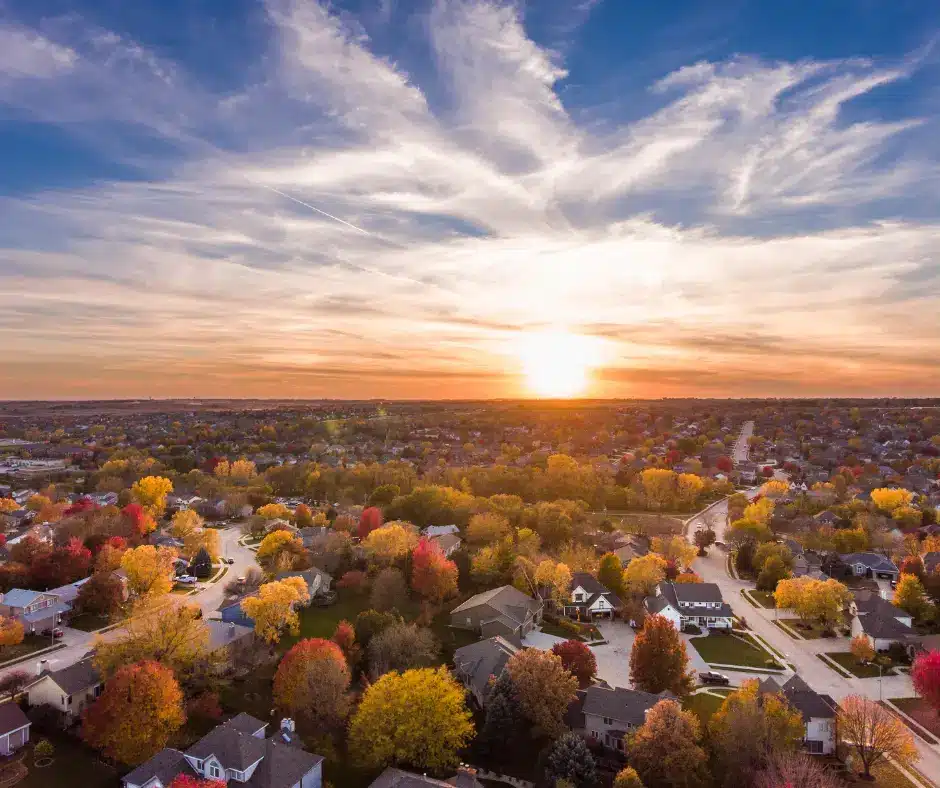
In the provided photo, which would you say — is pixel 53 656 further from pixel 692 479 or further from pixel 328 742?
pixel 692 479

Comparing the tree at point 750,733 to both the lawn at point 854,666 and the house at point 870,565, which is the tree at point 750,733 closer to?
the lawn at point 854,666

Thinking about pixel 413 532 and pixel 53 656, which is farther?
pixel 413 532

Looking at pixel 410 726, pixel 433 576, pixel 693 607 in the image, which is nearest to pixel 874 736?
pixel 693 607

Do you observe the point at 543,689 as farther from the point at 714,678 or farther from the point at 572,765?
the point at 714,678

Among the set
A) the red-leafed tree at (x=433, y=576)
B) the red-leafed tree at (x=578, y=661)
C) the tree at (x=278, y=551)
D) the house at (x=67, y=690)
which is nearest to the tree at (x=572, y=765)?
the red-leafed tree at (x=578, y=661)

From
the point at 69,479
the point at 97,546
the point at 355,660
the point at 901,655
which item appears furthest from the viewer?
the point at 69,479

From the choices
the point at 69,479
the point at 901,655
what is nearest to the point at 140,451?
the point at 69,479
